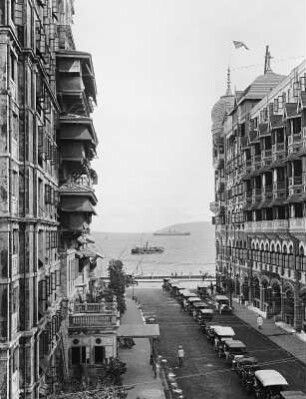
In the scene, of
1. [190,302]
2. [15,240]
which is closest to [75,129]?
[15,240]

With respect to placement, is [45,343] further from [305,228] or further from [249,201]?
[249,201]

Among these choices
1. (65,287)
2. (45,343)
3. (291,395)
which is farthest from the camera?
(65,287)

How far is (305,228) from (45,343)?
2954cm

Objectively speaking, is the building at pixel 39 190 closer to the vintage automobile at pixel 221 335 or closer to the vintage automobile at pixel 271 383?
the vintage automobile at pixel 221 335

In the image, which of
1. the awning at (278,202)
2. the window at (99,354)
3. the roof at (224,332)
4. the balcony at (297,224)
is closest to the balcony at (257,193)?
the awning at (278,202)

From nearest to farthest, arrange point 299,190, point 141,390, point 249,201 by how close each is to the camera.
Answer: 1. point 141,390
2. point 299,190
3. point 249,201

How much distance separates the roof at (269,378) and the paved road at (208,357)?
312 cm

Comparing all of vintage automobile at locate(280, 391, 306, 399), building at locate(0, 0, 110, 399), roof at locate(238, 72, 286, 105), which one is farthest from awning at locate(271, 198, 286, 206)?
vintage automobile at locate(280, 391, 306, 399)

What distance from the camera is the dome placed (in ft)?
341

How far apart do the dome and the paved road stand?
38941mm

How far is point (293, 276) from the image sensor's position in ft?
200

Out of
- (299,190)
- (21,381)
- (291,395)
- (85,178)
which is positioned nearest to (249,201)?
(299,190)

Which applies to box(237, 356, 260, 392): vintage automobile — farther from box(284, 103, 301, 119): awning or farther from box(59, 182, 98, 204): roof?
box(284, 103, 301, 119): awning

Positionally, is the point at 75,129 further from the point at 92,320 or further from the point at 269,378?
the point at 269,378
